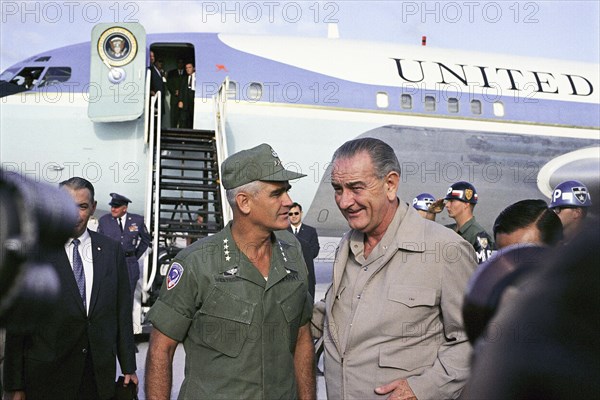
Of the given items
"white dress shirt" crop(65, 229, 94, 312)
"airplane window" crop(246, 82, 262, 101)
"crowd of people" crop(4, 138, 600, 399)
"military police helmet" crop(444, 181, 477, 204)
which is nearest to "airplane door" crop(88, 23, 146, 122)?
"airplane window" crop(246, 82, 262, 101)

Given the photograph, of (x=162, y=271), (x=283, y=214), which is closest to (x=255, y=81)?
(x=162, y=271)

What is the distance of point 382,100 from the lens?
10625 millimetres

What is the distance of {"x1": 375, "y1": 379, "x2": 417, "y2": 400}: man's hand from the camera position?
7.55 ft

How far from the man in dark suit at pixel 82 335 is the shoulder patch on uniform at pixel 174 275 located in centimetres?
87

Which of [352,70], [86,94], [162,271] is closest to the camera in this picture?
[162,271]

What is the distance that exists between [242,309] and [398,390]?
68 cm

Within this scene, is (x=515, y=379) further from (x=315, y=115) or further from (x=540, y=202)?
(x=315, y=115)

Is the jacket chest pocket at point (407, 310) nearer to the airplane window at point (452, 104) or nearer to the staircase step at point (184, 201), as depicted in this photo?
the staircase step at point (184, 201)

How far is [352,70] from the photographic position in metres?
10.6

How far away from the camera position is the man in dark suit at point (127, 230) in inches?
303

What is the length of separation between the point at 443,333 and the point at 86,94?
8283 mm

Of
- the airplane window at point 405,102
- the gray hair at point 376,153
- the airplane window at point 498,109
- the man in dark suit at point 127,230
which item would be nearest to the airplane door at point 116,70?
the man in dark suit at point 127,230

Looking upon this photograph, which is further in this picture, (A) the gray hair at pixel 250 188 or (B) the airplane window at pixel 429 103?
(B) the airplane window at pixel 429 103

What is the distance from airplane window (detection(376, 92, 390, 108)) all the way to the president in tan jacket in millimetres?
8167
